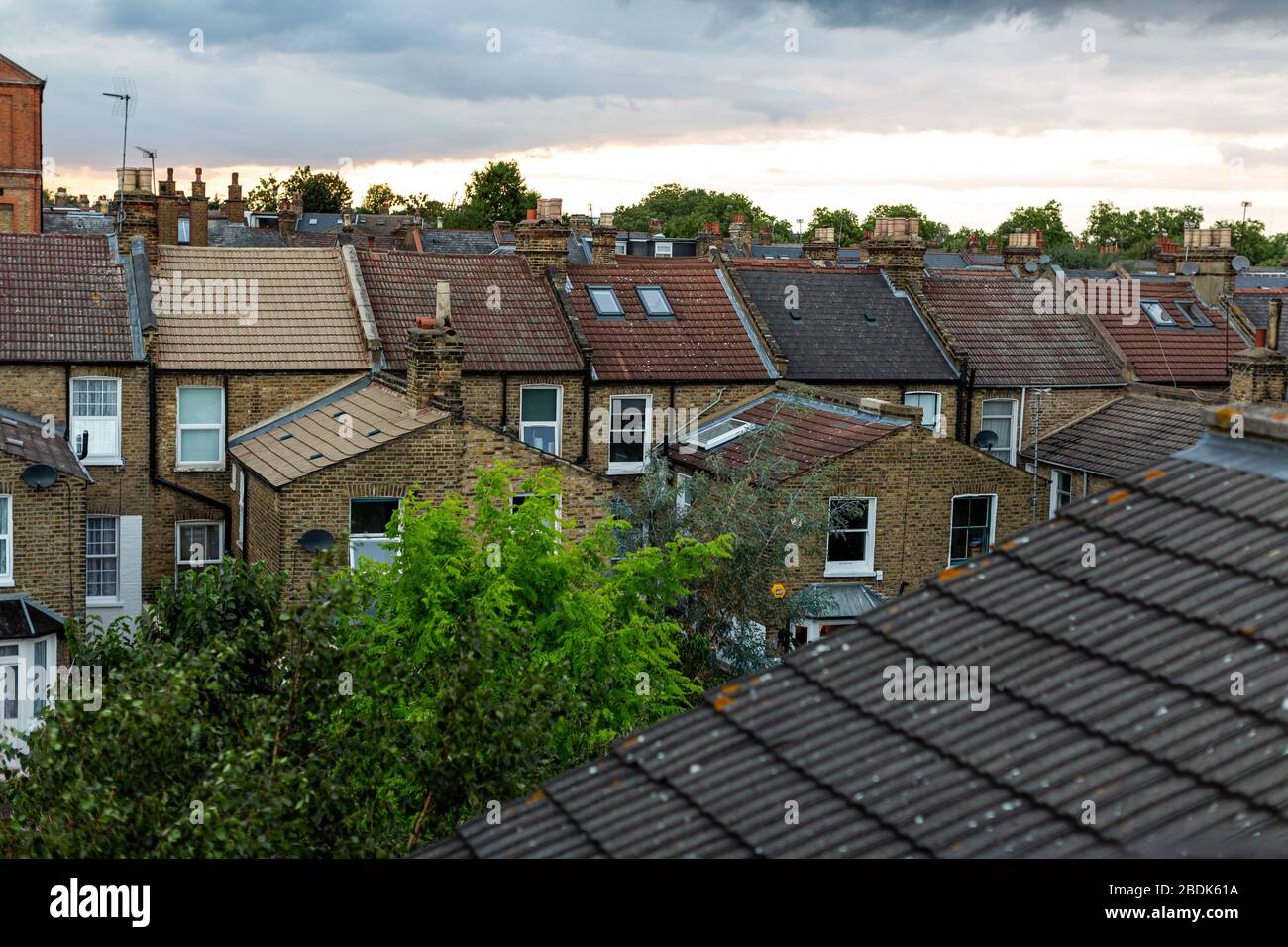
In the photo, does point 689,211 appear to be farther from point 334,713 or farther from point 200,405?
point 334,713

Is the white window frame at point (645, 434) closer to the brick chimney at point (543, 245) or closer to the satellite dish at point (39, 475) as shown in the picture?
the brick chimney at point (543, 245)

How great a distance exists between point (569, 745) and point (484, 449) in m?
12.0

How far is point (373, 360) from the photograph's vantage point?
30797 millimetres

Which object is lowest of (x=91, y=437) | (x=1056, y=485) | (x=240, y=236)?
(x=1056, y=485)

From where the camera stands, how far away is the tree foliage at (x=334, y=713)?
9953 millimetres

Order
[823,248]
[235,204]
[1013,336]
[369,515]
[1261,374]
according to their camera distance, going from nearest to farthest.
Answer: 1. [369,515]
2. [1261,374]
3. [1013,336]
4. [823,248]
5. [235,204]

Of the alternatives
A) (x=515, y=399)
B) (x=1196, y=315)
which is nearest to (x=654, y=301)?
(x=515, y=399)

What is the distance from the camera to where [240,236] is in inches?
3216

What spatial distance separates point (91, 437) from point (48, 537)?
16.4 ft

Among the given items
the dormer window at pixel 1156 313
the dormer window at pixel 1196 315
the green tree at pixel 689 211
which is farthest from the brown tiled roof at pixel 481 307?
the green tree at pixel 689 211

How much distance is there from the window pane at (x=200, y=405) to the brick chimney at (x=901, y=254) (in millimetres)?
18270

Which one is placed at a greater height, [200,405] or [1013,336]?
[1013,336]

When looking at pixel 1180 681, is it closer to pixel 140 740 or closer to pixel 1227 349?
pixel 140 740
